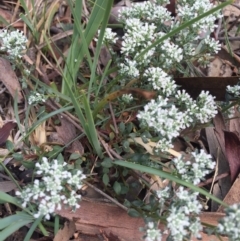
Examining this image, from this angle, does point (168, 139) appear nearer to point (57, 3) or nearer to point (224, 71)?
point (224, 71)

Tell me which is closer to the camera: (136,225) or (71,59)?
(136,225)

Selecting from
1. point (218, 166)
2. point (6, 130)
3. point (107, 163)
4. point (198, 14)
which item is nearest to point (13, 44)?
point (6, 130)

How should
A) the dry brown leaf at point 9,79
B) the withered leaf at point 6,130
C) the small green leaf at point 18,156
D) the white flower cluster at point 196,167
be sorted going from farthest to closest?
1. the dry brown leaf at point 9,79
2. the withered leaf at point 6,130
3. the small green leaf at point 18,156
4. the white flower cluster at point 196,167

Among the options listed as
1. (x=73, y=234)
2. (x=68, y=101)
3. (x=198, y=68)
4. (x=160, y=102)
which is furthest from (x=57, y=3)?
(x=73, y=234)

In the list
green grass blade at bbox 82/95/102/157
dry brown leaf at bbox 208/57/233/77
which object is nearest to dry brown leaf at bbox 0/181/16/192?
green grass blade at bbox 82/95/102/157

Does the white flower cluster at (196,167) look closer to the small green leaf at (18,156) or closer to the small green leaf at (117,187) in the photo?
the small green leaf at (117,187)

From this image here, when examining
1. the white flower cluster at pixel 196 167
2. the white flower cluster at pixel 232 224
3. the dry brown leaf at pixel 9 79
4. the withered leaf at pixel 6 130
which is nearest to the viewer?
the white flower cluster at pixel 232 224

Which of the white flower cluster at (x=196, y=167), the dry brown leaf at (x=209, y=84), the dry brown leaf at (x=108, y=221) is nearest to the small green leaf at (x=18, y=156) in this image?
the dry brown leaf at (x=108, y=221)

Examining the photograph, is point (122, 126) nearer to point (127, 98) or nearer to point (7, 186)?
point (127, 98)
